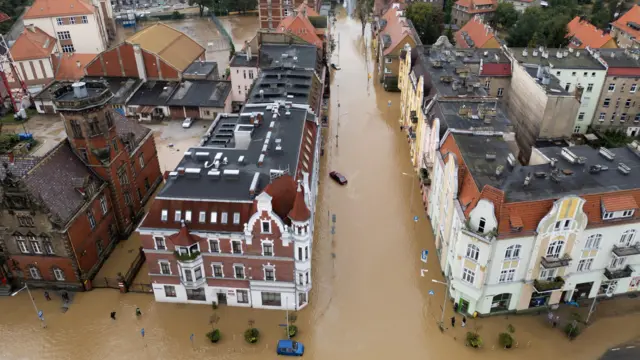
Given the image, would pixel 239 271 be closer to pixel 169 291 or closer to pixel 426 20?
pixel 169 291

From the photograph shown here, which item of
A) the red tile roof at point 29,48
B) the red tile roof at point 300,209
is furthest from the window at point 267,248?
the red tile roof at point 29,48

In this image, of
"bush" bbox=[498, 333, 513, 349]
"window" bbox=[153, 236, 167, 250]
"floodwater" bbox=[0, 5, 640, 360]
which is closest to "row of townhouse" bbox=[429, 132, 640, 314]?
"bush" bbox=[498, 333, 513, 349]

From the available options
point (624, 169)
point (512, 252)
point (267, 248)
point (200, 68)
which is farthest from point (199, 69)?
point (624, 169)

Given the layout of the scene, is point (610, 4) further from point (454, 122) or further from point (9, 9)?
point (9, 9)

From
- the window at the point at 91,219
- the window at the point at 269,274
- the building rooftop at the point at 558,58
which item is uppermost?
the building rooftop at the point at 558,58

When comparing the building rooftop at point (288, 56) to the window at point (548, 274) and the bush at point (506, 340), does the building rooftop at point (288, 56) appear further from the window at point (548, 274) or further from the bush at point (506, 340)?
the bush at point (506, 340)

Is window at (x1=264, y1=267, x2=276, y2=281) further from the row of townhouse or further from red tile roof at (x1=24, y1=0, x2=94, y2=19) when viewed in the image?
red tile roof at (x1=24, y1=0, x2=94, y2=19)

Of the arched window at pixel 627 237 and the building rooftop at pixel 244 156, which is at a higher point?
the building rooftop at pixel 244 156

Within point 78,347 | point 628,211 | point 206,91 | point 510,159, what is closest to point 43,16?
point 206,91
